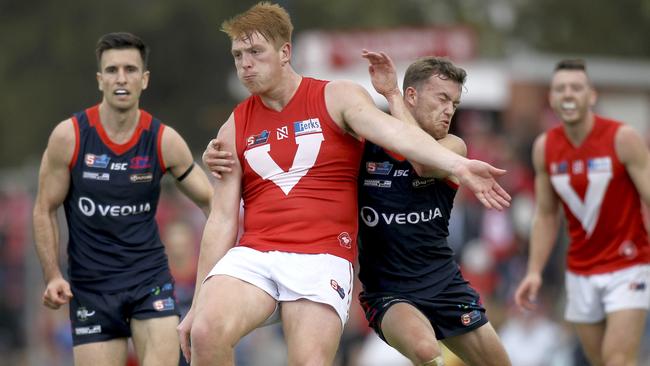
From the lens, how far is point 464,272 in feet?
51.0

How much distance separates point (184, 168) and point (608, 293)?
3.43 metres

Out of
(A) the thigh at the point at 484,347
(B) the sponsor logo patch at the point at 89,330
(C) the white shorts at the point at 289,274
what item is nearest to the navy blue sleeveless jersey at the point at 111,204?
(B) the sponsor logo patch at the point at 89,330

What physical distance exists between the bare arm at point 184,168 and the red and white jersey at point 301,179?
50.7 inches

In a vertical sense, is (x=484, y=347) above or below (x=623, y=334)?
above

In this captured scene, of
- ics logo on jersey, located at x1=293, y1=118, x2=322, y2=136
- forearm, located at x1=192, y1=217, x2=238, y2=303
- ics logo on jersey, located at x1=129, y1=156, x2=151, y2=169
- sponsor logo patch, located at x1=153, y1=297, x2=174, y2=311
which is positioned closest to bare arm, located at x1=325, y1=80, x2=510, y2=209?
ics logo on jersey, located at x1=293, y1=118, x2=322, y2=136

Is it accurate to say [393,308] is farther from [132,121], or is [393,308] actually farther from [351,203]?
[132,121]

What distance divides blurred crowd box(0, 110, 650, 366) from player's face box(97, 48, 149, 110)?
3338 mm

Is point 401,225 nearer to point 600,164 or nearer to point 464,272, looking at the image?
point 600,164

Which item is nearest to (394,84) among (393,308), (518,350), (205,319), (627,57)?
(393,308)

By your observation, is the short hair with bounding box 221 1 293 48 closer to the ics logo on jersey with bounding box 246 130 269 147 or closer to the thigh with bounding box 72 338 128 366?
the ics logo on jersey with bounding box 246 130 269 147

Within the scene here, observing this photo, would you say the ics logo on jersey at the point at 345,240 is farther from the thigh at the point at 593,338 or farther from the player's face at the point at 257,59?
the thigh at the point at 593,338

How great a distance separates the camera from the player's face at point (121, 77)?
30.3ft

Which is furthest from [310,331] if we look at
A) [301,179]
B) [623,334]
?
[623,334]

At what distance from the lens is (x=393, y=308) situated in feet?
27.7
